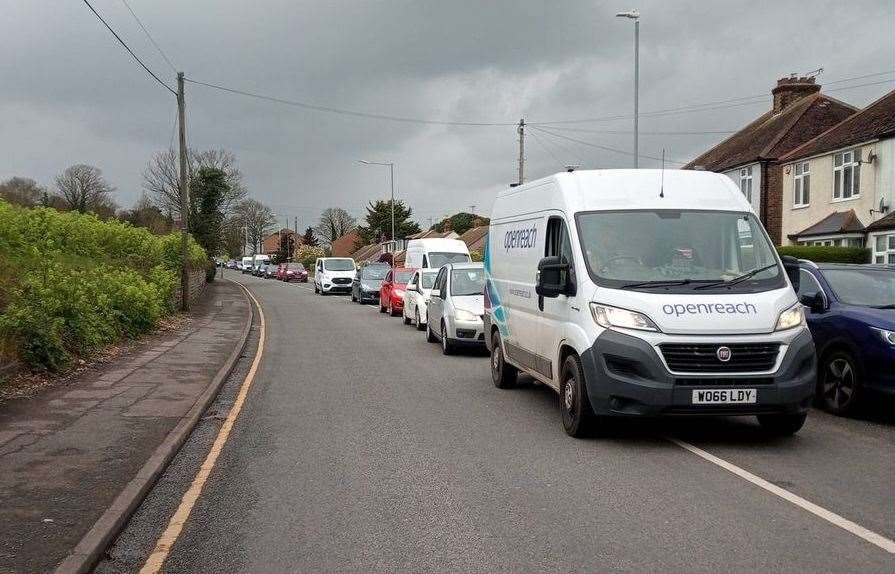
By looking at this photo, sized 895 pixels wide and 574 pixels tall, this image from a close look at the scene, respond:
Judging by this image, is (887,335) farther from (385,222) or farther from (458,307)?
(385,222)

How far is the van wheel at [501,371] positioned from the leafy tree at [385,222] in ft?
326

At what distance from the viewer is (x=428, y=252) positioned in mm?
27812

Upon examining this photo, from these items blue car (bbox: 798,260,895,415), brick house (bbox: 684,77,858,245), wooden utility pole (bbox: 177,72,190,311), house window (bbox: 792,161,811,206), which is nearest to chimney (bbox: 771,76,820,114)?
brick house (bbox: 684,77,858,245)

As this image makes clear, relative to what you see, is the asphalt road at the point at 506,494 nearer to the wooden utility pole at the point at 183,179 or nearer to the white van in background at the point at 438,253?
the wooden utility pole at the point at 183,179

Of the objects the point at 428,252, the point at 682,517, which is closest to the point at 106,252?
the point at 428,252

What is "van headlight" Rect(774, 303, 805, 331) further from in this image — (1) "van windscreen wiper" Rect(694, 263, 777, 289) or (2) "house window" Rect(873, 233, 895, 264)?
(2) "house window" Rect(873, 233, 895, 264)

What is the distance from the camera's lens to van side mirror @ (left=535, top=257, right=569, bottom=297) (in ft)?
25.1

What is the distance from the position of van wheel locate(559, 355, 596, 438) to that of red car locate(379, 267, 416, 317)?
1748 centimetres

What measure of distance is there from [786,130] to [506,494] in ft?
109

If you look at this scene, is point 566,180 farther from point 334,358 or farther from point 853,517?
point 334,358

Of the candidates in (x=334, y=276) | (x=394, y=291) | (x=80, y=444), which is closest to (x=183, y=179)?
(x=394, y=291)

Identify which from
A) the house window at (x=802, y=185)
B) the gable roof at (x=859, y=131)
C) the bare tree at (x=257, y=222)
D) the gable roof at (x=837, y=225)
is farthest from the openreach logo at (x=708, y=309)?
the bare tree at (x=257, y=222)

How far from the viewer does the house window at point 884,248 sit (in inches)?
1017

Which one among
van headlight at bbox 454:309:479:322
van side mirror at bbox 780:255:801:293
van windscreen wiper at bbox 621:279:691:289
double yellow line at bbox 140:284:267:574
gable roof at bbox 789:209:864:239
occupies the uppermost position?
gable roof at bbox 789:209:864:239
